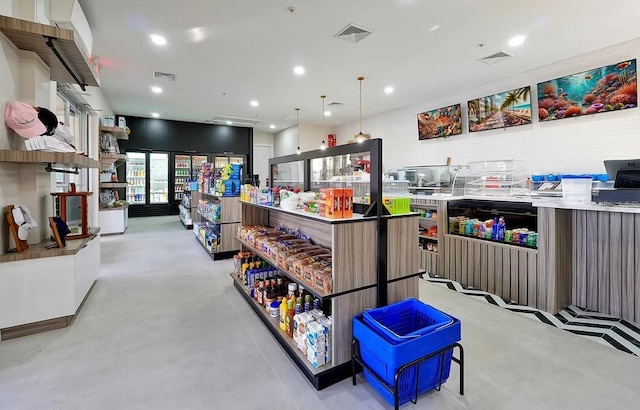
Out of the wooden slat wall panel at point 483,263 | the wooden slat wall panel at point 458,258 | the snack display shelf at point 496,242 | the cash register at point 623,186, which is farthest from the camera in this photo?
the wooden slat wall panel at point 458,258

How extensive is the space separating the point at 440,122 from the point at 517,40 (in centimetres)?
302

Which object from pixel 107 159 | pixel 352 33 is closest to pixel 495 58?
pixel 352 33

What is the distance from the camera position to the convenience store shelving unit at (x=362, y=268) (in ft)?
6.77

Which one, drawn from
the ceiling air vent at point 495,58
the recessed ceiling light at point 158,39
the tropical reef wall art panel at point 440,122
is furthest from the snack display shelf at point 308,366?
the tropical reef wall art panel at point 440,122

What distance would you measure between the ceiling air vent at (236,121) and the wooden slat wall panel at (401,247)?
367 inches

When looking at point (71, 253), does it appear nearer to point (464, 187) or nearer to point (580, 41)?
point (464, 187)

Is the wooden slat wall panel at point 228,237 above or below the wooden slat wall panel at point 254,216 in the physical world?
below

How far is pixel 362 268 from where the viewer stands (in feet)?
7.11

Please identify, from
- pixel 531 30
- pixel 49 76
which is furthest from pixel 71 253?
pixel 531 30

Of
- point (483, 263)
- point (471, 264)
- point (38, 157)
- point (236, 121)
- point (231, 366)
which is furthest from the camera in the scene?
point (236, 121)

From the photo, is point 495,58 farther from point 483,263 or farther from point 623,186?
point 483,263

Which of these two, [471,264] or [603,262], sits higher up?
[603,262]

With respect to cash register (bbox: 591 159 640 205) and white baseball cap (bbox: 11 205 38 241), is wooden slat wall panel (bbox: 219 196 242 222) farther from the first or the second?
cash register (bbox: 591 159 640 205)

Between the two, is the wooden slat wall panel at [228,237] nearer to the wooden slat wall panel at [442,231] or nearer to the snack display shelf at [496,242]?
the wooden slat wall panel at [442,231]
